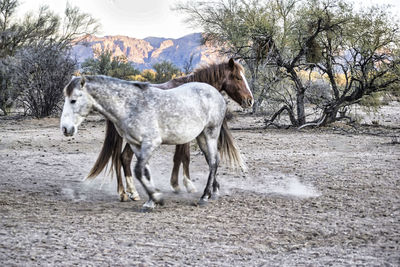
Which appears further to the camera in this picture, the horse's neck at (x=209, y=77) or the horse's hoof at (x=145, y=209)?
the horse's neck at (x=209, y=77)

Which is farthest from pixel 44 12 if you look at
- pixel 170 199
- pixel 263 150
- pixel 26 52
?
pixel 170 199

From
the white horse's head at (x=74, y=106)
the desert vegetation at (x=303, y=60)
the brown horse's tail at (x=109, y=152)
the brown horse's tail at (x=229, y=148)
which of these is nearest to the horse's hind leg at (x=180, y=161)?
the brown horse's tail at (x=229, y=148)

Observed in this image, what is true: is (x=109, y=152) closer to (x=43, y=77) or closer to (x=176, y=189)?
(x=176, y=189)

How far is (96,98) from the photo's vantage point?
196 inches

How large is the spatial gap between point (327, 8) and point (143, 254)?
41.5 ft

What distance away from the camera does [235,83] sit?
6645 mm

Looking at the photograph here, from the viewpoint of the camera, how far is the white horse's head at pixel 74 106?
479cm

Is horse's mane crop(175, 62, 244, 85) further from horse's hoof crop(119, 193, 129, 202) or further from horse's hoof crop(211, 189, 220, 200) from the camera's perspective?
horse's hoof crop(119, 193, 129, 202)

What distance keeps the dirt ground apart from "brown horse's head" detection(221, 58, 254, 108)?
127cm

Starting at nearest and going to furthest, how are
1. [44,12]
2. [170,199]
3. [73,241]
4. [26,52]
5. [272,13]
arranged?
[73,241]
[170,199]
[272,13]
[26,52]
[44,12]

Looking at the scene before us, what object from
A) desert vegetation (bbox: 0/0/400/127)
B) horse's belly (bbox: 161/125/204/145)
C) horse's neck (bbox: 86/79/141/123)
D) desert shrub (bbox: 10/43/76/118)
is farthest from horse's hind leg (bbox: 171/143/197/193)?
desert shrub (bbox: 10/43/76/118)

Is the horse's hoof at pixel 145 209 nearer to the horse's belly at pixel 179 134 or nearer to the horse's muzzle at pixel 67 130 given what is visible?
the horse's belly at pixel 179 134

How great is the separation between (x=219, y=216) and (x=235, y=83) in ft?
7.85

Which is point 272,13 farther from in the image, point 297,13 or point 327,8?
point 327,8
